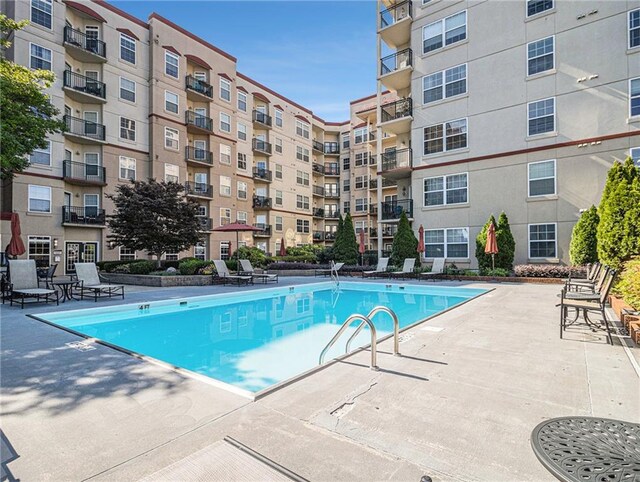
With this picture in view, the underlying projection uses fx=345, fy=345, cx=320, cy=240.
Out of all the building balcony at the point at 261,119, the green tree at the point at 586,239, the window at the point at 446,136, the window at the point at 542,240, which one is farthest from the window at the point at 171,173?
the green tree at the point at 586,239

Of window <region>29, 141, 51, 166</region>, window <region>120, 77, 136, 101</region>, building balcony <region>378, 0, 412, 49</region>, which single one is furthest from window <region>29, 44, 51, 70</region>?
building balcony <region>378, 0, 412, 49</region>

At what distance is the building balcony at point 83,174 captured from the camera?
20.8 meters

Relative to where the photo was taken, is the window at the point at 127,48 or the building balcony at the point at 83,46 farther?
the window at the point at 127,48

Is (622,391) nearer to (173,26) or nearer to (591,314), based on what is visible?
(591,314)

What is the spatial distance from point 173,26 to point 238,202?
1413 centimetres

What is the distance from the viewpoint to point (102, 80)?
22.6m

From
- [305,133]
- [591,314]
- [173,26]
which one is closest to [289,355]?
[591,314]

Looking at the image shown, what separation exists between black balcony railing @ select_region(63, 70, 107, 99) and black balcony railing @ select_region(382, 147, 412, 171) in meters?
18.7

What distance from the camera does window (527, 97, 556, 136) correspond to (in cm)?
1638

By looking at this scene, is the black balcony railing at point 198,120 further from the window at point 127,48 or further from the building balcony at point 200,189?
the window at point 127,48

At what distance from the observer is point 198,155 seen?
27.7 metres

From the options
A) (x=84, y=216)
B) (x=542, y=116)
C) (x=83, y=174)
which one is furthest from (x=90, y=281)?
(x=542, y=116)

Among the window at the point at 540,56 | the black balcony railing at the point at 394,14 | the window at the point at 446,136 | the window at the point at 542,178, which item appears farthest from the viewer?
the black balcony railing at the point at 394,14

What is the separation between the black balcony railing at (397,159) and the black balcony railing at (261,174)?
1421cm
